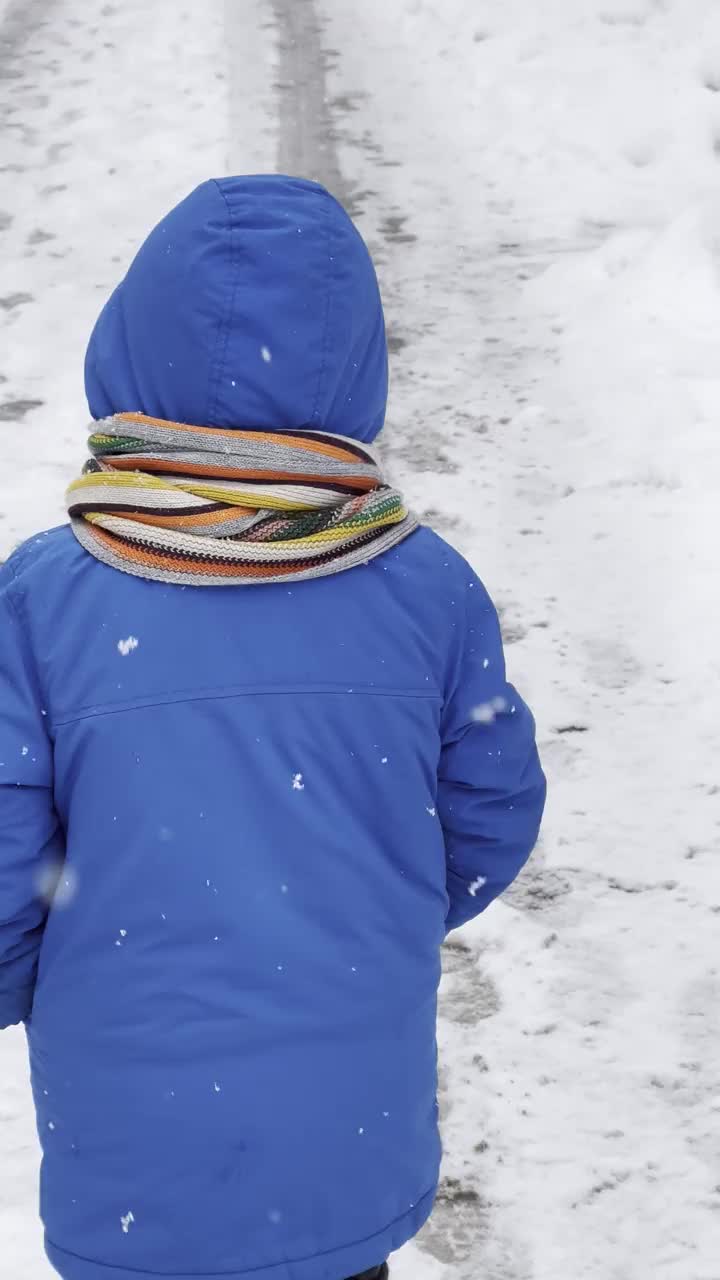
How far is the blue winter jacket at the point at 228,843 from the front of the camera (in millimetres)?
1407

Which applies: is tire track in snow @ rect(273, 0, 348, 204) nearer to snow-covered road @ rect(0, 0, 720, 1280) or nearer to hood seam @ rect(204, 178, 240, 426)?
snow-covered road @ rect(0, 0, 720, 1280)

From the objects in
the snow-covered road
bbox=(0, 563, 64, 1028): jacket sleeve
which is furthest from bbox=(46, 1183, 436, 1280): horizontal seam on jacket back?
the snow-covered road

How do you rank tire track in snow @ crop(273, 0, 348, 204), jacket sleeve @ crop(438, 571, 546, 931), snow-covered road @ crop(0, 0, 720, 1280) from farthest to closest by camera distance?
tire track in snow @ crop(273, 0, 348, 204) < snow-covered road @ crop(0, 0, 720, 1280) < jacket sleeve @ crop(438, 571, 546, 931)

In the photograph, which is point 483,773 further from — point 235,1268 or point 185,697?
point 235,1268

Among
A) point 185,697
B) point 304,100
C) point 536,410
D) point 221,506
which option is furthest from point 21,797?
point 304,100

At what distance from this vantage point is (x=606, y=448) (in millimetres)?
5168

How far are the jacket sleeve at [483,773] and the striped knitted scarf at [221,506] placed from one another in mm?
219

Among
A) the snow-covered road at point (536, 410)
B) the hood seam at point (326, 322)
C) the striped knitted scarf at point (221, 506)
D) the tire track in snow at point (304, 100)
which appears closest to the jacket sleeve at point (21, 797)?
the striped knitted scarf at point (221, 506)

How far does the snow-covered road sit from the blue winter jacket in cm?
111

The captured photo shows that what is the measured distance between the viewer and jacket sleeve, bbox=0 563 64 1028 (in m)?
1.46

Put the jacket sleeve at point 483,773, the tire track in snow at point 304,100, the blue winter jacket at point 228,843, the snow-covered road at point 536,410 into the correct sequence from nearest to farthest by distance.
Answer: the blue winter jacket at point 228,843 < the jacket sleeve at point 483,773 < the snow-covered road at point 536,410 < the tire track in snow at point 304,100

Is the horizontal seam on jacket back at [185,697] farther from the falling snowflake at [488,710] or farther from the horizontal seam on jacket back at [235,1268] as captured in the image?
the horizontal seam on jacket back at [235,1268]

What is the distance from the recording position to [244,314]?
146 cm

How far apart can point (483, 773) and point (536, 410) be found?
3877 millimetres
